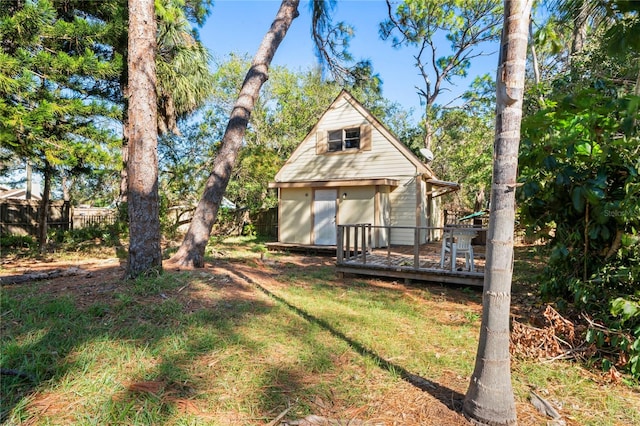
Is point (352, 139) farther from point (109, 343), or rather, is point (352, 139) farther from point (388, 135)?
point (109, 343)

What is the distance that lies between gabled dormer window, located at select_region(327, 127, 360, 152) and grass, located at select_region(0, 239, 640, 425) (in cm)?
836

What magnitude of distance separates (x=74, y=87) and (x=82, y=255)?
4750 millimetres

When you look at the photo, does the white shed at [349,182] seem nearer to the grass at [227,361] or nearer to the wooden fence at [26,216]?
the grass at [227,361]

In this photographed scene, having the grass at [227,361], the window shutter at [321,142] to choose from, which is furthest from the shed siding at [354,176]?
the grass at [227,361]

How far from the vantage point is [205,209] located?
631 cm

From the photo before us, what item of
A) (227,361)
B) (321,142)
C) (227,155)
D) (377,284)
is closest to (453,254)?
(377,284)

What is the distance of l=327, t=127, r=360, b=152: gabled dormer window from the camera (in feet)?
39.1

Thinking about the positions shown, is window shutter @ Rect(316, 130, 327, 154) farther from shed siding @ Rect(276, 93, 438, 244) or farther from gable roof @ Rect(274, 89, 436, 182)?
gable roof @ Rect(274, 89, 436, 182)

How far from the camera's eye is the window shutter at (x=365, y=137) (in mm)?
11539

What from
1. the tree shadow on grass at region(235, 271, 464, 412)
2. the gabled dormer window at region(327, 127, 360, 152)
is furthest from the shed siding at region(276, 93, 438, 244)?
the tree shadow on grass at region(235, 271, 464, 412)

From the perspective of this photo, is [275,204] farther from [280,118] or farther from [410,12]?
[410,12]

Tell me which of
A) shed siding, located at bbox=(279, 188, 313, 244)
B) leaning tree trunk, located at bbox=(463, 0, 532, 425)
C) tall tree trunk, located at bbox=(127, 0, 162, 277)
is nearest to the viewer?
leaning tree trunk, located at bbox=(463, 0, 532, 425)

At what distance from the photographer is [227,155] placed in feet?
21.1

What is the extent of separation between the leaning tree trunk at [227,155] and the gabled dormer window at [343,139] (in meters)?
5.51
